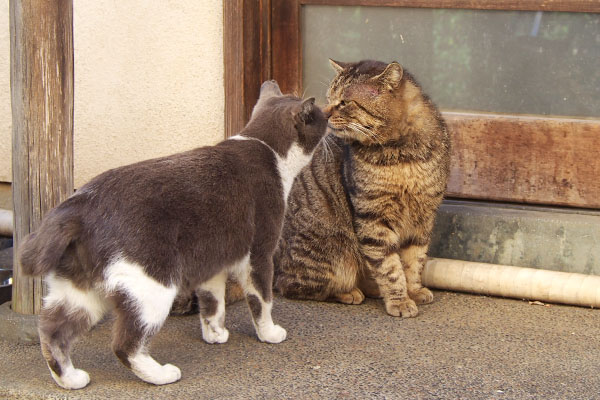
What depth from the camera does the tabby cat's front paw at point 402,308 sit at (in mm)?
3975

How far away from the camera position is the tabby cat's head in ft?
12.8

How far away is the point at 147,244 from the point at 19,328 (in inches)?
44.1

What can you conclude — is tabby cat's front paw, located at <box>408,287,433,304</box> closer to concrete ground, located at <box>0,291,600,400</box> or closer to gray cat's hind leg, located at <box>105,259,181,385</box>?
concrete ground, located at <box>0,291,600,400</box>

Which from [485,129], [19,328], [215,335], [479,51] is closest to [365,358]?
[215,335]

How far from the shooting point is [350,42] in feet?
15.8

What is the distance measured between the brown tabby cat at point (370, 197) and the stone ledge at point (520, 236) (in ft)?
1.24

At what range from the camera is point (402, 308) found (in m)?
3.99

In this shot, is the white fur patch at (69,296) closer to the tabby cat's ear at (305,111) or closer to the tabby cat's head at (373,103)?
the tabby cat's ear at (305,111)

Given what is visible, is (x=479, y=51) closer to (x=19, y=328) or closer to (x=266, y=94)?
(x=266, y=94)

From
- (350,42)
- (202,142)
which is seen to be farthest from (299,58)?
(202,142)

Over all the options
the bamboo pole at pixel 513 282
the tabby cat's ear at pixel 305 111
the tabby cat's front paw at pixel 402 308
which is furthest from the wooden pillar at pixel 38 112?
the bamboo pole at pixel 513 282

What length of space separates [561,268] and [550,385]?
127cm

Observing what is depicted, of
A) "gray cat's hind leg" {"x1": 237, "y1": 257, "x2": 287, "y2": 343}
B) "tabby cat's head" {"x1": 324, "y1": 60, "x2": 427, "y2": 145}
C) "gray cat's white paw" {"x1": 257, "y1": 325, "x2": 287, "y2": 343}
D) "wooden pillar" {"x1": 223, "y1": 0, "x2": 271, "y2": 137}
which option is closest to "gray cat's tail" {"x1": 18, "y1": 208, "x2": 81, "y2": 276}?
"gray cat's hind leg" {"x1": 237, "y1": 257, "x2": 287, "y2": 343}

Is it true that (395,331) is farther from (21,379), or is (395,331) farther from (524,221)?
(21,379)
